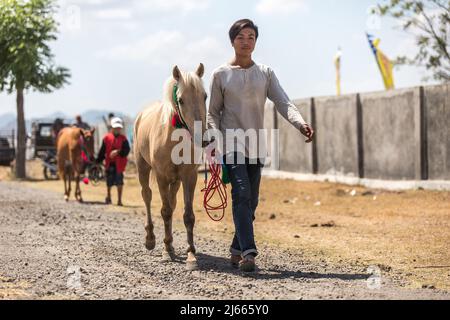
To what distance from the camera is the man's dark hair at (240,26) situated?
312 inches

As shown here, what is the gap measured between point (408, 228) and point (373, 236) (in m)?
1.04

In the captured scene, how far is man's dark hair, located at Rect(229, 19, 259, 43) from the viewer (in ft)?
26.0

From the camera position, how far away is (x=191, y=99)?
8039mm

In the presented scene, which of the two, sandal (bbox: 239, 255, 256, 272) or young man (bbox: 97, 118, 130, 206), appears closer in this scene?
sandal (bbox: 239, 255, 256, 272)

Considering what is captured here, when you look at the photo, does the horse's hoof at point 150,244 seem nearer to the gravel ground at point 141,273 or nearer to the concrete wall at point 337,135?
the gravel ground at point 141,273

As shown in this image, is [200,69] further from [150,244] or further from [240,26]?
[150,244]

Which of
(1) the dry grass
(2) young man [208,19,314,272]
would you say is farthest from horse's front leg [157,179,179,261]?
(1) the dry grass

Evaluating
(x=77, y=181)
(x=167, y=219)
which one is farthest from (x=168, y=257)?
(x=77, y=181)

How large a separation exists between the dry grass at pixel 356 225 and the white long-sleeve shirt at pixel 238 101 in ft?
6.35

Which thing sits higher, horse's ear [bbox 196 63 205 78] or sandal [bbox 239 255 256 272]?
horse's ear [bbox 196 63 205 78]

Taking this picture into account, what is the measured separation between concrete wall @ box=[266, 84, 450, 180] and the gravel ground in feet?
23.9

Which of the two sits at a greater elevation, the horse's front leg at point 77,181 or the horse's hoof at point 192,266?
the horse's front leg at point 77,181

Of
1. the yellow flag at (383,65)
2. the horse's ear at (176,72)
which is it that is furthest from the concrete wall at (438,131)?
the yellow flag at (383,65)

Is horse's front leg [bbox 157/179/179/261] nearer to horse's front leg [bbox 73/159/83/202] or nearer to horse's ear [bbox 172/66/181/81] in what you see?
horse's ear [bbox 172/66/181/81]
